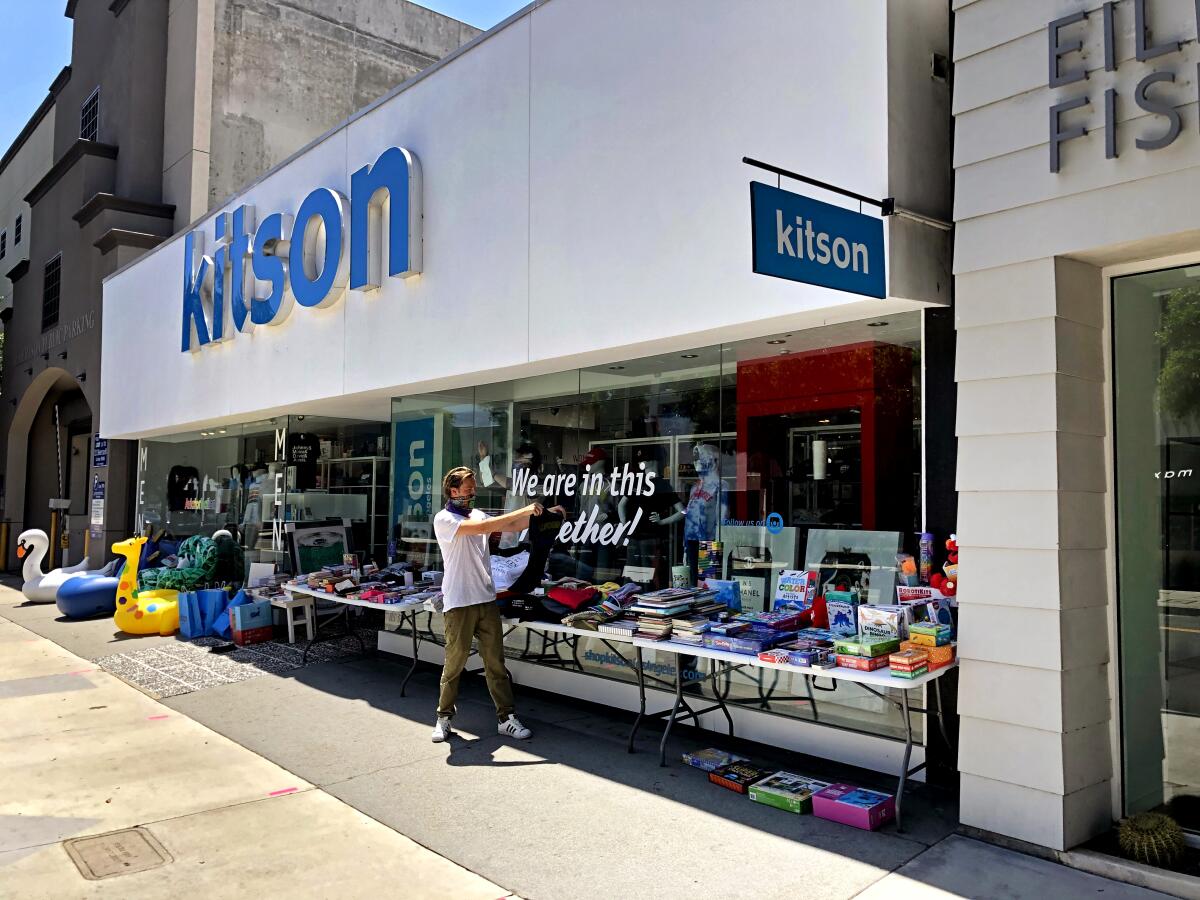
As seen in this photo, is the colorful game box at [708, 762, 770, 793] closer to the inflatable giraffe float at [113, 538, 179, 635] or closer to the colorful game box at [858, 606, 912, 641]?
the colorful game box at [858, 606, 912, 641]

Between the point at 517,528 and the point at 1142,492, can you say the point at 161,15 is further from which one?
the point at 1142,492

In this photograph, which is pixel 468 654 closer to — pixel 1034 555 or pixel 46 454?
pixel 1034 555

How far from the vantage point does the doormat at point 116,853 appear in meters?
4.41

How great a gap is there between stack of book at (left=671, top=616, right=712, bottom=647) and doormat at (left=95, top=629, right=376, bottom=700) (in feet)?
Answer: 16.4

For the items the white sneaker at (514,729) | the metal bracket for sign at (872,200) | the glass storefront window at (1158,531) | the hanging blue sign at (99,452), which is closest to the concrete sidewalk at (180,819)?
the white sneaker at (514,729)

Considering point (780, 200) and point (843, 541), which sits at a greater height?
point (780, 200)

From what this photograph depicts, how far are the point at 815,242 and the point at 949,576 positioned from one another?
215cm

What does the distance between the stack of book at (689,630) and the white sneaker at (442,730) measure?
6.38ft

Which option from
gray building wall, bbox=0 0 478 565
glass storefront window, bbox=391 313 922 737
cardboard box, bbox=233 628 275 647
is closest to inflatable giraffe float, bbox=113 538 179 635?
cardboard box, bbox=233 628 275 647

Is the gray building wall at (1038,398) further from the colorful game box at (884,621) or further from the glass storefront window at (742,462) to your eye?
the glass storefront window at (742,462)

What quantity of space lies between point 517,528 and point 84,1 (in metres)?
21.7

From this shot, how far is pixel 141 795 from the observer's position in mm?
5516

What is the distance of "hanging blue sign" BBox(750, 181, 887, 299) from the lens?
4.31 m

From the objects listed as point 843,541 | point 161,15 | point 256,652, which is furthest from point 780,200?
point 161,15
